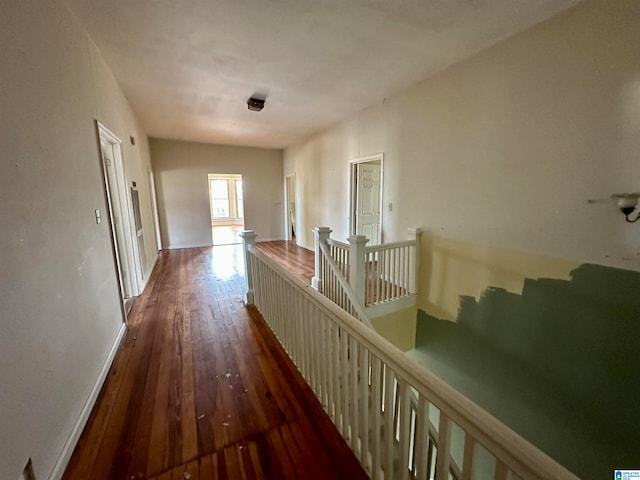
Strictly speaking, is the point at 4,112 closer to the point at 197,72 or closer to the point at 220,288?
the point at 197,72

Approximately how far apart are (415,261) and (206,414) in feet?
8.90

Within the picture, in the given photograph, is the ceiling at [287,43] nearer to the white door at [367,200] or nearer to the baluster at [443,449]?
the white door at [367,200]

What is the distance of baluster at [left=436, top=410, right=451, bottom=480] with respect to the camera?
31.2 inches

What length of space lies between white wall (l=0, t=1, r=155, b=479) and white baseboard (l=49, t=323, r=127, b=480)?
0.03 m

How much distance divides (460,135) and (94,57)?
3.56 metres

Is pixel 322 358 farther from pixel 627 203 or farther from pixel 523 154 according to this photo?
pixel 523 154

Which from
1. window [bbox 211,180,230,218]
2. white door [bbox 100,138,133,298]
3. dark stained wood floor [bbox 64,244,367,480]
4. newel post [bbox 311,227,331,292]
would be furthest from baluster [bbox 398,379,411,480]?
window [bbox 211,180,230,218]

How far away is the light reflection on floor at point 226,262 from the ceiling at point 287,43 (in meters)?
2.59

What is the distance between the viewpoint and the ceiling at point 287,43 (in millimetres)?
1890

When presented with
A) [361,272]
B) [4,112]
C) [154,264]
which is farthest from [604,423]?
[154,264]

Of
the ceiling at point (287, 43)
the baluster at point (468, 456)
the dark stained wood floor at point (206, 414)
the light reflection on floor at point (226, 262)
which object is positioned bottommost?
the dark stained wood floor at point (206, 414)

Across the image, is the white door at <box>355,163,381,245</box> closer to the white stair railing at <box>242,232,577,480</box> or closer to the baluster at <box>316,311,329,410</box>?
the white stair railing at <box>242,232,577,480</box>

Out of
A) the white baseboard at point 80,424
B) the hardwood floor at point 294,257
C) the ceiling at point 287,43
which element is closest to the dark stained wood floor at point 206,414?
the white baseboard at point 80,424

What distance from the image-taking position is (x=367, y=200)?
467 cm
